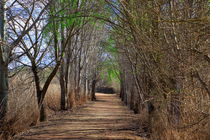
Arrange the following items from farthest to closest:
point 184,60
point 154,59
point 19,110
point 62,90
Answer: point 62,90 → point 19,110 → point 154,59 → point 184,60

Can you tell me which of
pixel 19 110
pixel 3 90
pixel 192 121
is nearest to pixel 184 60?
pixel 192 121

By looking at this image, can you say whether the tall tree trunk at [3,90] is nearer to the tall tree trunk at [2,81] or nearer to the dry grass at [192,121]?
the tall tree trunk at [2,81]

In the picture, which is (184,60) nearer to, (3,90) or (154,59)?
(154,59)

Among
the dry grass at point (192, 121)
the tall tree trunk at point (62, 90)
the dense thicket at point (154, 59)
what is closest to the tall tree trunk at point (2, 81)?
the dense thicket at point (154, 59)

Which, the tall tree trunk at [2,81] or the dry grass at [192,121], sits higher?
the tall tree trunk at [2,81]

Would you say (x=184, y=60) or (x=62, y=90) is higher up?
(x=184, y=60)

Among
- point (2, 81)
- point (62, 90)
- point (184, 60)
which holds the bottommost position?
point (62, 90)

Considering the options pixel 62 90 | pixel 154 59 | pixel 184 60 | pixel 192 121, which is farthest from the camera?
pixel 62 90

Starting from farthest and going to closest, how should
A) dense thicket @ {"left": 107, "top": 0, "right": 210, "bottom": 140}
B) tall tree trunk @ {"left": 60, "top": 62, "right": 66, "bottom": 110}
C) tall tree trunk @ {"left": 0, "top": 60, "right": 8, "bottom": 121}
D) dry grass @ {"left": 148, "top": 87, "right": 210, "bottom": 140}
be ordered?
tall tree trunk @ {"left": 60, "top": 62, "right": 66, "bottom": 110}
tall tree trunk @ {"left": 0, "top": 60, "right": 8, "bottom": 121}
dry grass @ {"left": 148, "top": 87, "right": 210, "bottom": 140}
dense thicket @ {"left": 107, "top": 0, "right": 210, "bottom": 140}

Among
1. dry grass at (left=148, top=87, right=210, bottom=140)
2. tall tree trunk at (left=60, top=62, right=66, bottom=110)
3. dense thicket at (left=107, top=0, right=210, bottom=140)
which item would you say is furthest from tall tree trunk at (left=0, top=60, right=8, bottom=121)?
tall tree trunk at (left=60, top=62, right=66, bottom=110)

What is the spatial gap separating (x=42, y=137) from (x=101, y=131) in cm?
209

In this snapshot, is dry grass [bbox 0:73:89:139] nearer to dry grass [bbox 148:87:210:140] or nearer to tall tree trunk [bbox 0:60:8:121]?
tall tree trunk [bbox 0:60:8:121]

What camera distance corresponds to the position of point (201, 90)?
212 inches

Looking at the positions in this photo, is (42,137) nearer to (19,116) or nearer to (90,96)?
(19,116)
